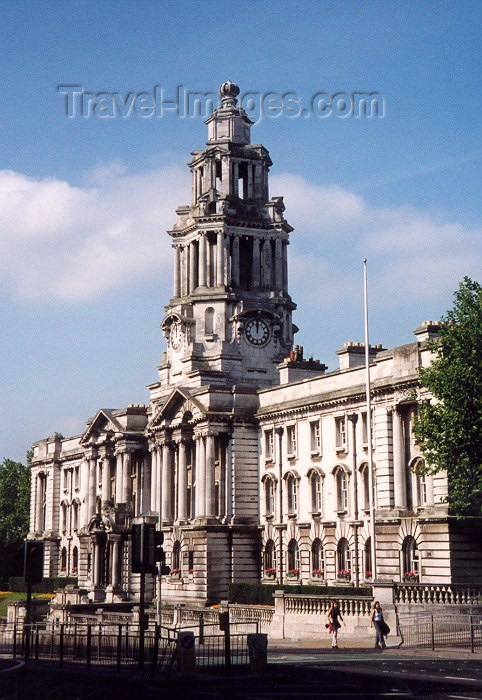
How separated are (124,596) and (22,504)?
1676 inches

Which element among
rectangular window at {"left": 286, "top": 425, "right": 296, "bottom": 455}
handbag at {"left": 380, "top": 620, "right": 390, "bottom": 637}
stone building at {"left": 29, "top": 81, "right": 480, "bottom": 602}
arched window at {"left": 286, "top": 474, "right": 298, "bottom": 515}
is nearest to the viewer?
handbag at {"left": 380, "top": 620, "right": 390, "bottom": 637}

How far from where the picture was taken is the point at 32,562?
1163 inches

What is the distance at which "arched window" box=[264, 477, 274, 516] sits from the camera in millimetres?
78938

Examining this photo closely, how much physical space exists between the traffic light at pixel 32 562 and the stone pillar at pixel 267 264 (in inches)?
2474

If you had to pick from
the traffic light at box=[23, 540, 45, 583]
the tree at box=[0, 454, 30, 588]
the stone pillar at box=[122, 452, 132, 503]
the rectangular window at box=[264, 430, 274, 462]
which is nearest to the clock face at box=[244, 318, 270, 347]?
the rectangular window at box=[264, 430, 274, 462]

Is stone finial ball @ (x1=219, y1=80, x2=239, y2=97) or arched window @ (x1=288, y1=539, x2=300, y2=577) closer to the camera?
arched window @ (x1=288, y1=539, x2=300, y2=577)

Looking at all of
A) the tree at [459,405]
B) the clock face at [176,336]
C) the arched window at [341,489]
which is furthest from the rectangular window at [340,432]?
the clock face at [176,336]

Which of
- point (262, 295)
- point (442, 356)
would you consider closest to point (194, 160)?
point (262, 295)

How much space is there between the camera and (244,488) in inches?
3145

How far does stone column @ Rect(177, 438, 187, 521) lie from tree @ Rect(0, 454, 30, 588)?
39871mm

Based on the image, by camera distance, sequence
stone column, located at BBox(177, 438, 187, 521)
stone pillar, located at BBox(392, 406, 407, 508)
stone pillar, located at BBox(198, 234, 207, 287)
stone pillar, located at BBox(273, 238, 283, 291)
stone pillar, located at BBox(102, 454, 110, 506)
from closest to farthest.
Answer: stone pillar, located at BBox(392, 406, 407, 508)
stone column, located at BBox(177, 438, 187, 521)
stone pillar, located at BBox(198, 234, 207, 287)
stone pillar, located at BBox(273, 238, 283, 291)
stone pillar, located at BBox(102, 454, 110, 506)

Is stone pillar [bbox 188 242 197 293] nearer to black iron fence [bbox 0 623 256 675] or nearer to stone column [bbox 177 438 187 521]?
stone column [bbox 177 438 187 521]

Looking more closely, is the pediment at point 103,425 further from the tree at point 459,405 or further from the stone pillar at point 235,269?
the tree at point 459,405

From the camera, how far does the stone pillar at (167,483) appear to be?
84812 millimetres
